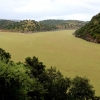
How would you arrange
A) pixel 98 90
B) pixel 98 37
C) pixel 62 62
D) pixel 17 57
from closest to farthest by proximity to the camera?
1. pixel 98 90
2. pixel 62 62
3. pixel 17 57
4. pixel 98 37

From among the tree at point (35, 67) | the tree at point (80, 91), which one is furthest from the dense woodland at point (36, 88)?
the tree at point (35, 67)

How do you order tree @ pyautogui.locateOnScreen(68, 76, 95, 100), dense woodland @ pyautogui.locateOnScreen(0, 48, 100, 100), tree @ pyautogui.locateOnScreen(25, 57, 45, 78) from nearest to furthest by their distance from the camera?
dense woodland @ pyautogui.locateOnScreen(0, 48, 100, 100) → tree @ pyautogui.locateOnScreen(68, 76, 95, 100) → tree @ pyautogui.locateOnScreen(25, 57, 45, 78)

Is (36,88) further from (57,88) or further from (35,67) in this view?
(35,67)

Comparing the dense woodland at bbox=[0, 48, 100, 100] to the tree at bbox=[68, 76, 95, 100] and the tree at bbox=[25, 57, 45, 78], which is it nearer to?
the tree at bbox=[68, 76, 95, 100]

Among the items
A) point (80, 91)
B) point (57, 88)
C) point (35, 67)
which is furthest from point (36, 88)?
point (35, 67)

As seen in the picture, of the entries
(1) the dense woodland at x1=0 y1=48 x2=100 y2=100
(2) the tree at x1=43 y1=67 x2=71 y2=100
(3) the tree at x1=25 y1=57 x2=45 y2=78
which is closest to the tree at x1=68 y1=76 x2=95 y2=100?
(1) the dense woodland at x1=0 y1=48 x2=100 y2=100

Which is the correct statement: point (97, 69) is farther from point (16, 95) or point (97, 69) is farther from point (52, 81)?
point (16, 95)

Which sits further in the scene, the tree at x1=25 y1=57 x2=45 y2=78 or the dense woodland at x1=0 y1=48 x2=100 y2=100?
the tree at x1=25 y1=57 x2=45 y2=78

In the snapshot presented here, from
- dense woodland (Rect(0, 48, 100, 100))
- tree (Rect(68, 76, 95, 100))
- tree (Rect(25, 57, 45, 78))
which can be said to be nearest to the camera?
dense woodland (Rect(0, 48, 100, 100))

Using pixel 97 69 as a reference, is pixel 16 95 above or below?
above

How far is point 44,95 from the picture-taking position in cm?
1019

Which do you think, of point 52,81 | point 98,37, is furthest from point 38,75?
point 98,37

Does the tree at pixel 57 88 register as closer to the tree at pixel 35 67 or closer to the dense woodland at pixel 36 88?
the dense woodland at pixel 36 88

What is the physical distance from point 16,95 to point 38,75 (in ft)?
8.34
